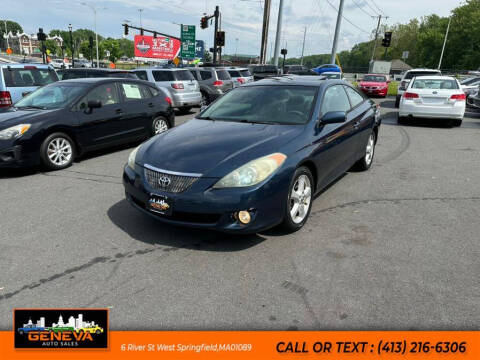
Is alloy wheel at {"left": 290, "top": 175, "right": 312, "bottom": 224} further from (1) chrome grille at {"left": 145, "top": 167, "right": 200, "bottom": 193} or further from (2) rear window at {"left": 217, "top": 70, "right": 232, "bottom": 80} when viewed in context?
(2) rear window at {"left": 217, "top": 70, "right": 232, "bottom": 80}

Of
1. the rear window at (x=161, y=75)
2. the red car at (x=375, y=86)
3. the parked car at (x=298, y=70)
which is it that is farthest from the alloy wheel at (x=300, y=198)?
the parked car at (x=298, y=70)

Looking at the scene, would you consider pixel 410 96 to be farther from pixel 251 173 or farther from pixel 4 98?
pixel 4 98

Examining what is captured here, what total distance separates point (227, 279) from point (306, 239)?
3.66 feet

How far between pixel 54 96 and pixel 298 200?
5362 mm

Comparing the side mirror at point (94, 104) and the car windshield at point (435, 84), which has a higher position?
the car windshield at point (435, 84)

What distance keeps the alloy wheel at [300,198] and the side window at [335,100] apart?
1.06 m

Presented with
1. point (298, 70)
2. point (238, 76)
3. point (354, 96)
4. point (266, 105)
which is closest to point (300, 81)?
point (266, 105)

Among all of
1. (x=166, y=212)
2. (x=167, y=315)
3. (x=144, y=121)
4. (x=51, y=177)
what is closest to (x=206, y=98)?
(x=144, y=121)

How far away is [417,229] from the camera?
13.7 ft

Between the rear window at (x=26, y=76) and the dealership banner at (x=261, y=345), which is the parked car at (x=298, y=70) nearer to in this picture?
the rear window at (x=26, y=76)

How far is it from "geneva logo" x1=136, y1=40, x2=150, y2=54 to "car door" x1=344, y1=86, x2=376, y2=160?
6484cm

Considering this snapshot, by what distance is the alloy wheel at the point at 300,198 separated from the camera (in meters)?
3.86

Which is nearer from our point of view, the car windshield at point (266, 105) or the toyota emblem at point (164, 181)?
the toyota emblem at point (164, 181)

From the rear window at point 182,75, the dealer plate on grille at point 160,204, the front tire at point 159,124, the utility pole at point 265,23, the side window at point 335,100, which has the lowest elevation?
the front tire at point 159,124
